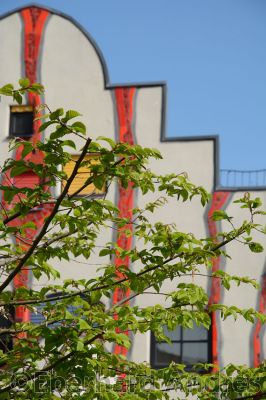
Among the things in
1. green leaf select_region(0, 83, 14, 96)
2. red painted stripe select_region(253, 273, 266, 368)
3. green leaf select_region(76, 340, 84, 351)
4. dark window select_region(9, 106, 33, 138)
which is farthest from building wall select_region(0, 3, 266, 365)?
green leaf select_region(0, 83, 14, 96)

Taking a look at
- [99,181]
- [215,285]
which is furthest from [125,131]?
[99,181]

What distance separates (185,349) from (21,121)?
4.76 m

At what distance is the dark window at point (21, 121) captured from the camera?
570 inches

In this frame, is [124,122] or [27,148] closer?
[27,148]

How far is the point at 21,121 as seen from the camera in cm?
1449

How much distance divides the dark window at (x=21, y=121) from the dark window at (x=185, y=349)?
→ 4212mm

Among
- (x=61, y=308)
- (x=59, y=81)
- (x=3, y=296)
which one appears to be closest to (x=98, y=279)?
(x=61, y=308)

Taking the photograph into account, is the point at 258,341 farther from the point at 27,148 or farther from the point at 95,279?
the point at 27,148

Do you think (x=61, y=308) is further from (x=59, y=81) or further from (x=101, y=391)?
(x=59, y=81)

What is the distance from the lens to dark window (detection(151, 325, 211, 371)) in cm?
1272

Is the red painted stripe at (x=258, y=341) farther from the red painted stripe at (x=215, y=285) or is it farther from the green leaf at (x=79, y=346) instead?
the green leaf at (x=79, y=346)

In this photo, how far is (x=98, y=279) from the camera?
7.24 meters

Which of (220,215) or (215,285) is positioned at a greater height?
(220,215)

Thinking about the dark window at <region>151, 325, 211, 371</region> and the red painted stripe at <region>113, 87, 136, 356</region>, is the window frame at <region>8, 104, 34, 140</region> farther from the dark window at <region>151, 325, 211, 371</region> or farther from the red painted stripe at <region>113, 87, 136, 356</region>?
the dark window at <region>151, 325, 211, 371</region>
